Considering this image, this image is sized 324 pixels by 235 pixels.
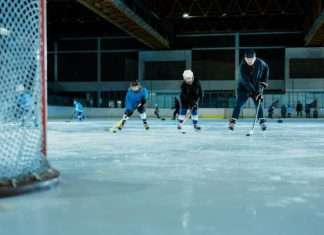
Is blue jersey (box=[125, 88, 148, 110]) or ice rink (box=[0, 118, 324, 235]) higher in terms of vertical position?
blue jersey (box=[125, 88, 148, 110])

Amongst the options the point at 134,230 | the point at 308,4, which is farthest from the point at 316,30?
the point at 134,230

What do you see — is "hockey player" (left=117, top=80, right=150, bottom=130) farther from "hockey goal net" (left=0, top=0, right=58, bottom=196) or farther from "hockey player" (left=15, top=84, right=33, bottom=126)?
"hockey goal net" (left=0, top=0, right=58, bottom=196)

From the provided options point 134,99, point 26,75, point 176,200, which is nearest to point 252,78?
point 134,99

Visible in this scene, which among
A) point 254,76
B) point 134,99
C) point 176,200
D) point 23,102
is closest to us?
point 176,200

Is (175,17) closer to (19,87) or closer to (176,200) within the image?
(19,87)

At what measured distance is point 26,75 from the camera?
3.32 meters

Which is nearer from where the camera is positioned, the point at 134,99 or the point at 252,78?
the point at 252,78

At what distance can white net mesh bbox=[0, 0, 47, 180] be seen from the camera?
3.14 meters

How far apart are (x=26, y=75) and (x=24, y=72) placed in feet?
0.09

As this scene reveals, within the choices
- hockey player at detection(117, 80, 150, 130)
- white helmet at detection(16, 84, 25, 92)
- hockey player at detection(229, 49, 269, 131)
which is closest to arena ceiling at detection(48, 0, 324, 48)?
hockey player at detection(117, 80, 150, 130)

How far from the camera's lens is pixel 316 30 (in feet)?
68.0

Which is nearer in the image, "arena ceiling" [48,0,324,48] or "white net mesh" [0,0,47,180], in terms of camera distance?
"white net mesh" [0,0,47,180]

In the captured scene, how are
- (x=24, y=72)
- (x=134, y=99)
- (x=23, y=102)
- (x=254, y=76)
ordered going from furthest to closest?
(x=134, y=99), (x=254, y=76), (x=23, y=102), (x=24, y=72)

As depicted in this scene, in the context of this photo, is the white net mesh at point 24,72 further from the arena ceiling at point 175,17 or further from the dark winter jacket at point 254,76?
the arena ceiling at point 175,17
